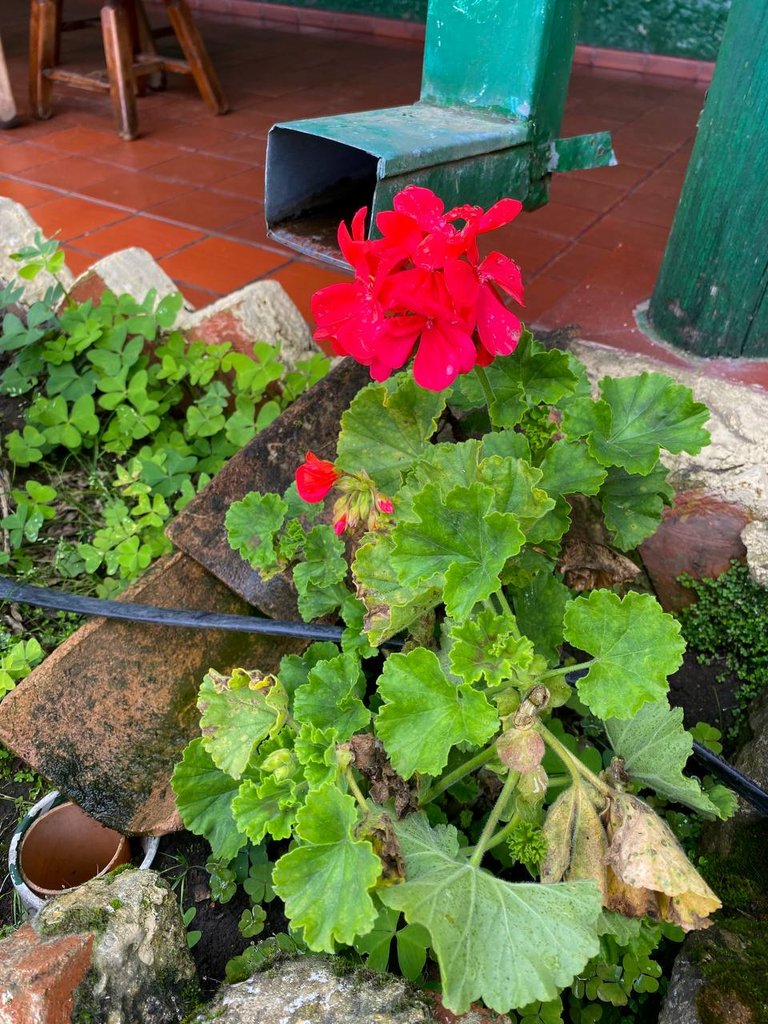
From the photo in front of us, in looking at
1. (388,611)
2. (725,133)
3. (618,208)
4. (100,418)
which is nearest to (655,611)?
(388,611)

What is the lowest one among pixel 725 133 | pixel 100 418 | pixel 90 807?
pixel 90 807

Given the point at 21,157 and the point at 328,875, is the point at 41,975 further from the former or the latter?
the point at 21,157

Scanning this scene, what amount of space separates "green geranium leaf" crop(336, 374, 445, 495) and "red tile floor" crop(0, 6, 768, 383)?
988 mm

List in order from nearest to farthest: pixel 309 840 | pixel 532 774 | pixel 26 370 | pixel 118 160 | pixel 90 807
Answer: pixel 309 840 → pixel 532 774 → pixel 90 807 → pixel 26 370 → pixel 118 160

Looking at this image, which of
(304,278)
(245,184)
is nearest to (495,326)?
(304,278)

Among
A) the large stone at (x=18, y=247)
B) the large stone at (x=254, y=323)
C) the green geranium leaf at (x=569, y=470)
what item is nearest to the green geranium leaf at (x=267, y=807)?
the green geranium leaf at (x=569, y=470)

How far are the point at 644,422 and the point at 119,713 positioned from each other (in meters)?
1.16

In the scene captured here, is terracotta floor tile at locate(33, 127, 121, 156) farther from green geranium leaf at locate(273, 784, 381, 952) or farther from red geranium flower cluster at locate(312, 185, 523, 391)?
green geranium leaf at locate(273, 784, 381, 952)

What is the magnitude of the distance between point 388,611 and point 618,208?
2.75m

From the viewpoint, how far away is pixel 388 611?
146 centimetres

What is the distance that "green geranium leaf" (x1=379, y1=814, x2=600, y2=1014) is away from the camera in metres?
1.06

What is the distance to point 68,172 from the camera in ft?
13.0

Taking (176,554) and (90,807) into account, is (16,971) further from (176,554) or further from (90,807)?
(176,554)

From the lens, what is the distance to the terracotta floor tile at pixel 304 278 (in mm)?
3016
